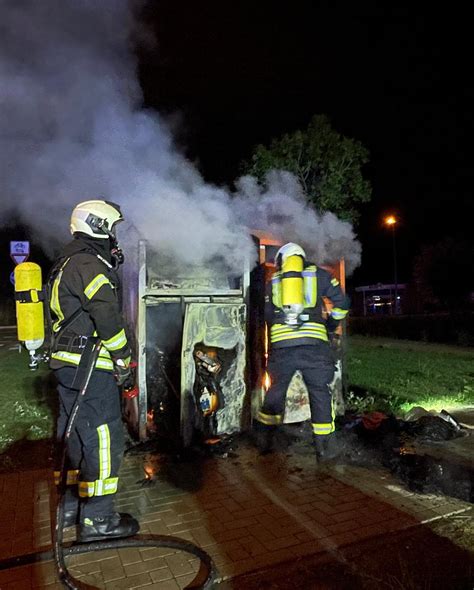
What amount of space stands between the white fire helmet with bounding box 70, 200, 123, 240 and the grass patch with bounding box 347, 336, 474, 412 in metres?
4.51

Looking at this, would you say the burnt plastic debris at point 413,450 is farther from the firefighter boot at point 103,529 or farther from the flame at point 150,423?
the firefighter boot at point 103,529

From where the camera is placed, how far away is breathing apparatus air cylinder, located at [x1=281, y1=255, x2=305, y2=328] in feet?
14.8

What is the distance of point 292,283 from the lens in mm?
4531

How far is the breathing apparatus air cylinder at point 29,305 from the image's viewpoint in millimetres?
3660

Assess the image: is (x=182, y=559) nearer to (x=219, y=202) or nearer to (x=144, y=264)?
(x=144, y=264)

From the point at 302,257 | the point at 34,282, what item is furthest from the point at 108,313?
the point at 302,257

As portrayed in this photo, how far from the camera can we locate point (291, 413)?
548 cm

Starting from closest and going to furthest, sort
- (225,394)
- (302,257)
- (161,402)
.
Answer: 1. (302,257)
2. (225,394)
3. (161,402)

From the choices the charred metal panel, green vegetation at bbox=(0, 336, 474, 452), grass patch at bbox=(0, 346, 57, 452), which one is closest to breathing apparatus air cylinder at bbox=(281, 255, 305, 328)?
the charred metal panel

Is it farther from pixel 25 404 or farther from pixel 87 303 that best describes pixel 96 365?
pixel 25 404

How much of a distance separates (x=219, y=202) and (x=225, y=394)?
2.12m

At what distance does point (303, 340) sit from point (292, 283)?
55 centimetres

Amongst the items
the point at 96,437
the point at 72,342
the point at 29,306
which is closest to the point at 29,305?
the point at 29,306

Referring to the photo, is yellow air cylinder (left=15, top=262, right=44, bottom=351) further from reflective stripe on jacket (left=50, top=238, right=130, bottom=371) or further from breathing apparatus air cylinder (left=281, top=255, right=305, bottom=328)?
breathing apparatus air cylinder (left=281, top=255, right=305, bottom=328)
